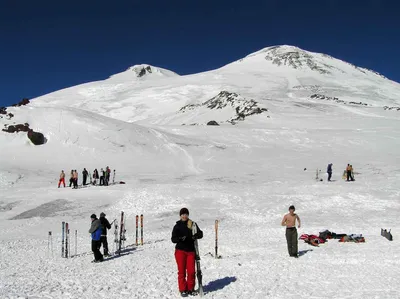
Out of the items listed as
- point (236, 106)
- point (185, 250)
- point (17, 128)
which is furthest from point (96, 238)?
point (236, 106)

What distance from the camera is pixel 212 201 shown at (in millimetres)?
23297

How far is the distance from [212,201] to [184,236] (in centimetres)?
1543

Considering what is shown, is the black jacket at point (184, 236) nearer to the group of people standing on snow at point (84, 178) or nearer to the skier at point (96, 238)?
the skier at point (96, 238)

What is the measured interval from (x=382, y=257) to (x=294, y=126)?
48541 millimetres

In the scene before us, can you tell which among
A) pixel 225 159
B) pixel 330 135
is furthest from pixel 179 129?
pixel 330 135

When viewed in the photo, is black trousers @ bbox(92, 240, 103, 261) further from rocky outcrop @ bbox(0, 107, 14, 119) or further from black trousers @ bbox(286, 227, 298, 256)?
rocky outcrop @ bbox(0, 107, 14, 119)

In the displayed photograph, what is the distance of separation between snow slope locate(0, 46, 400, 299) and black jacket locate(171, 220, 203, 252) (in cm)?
99

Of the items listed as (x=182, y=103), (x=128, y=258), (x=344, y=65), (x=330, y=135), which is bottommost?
(x=128, y=258)

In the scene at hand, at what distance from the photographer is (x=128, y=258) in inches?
495

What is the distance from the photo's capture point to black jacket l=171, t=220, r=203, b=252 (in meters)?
7.95

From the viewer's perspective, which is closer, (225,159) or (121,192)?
(121,192)

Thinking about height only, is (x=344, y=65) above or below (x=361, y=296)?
above

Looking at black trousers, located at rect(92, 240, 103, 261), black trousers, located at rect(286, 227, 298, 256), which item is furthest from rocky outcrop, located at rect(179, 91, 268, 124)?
black trousers, located at rect(92, 240, 103, 261)

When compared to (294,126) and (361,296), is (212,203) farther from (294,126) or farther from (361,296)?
(294,126)
